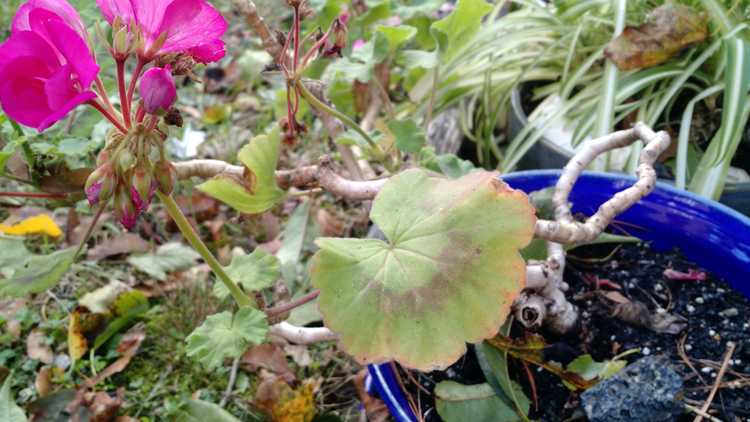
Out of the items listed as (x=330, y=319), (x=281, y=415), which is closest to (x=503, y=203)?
(x=330, y=319)

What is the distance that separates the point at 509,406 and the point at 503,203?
0.34 m

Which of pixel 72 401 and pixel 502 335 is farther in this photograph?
pixel 72 401

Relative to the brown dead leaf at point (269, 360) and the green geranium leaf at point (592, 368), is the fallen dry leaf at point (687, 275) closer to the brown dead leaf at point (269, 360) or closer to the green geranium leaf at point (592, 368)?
the green geranium leaf at point (592, 368)

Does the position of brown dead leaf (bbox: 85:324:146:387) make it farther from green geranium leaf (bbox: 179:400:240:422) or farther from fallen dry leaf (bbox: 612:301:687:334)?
fallen dry leaf (bbox: 612:301:687:334)

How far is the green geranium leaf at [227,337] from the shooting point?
0.81 metres

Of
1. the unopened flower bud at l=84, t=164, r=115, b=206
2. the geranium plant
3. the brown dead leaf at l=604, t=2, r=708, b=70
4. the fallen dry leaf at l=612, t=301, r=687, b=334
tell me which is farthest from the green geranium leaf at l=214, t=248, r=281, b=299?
the brown dead leaf at l=604, t=2, r=708, b=70

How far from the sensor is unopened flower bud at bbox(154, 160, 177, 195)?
0.67m

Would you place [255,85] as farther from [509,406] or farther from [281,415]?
[509,406]

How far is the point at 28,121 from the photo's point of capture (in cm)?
60

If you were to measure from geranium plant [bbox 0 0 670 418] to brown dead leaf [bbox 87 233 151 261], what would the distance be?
629 millimetres

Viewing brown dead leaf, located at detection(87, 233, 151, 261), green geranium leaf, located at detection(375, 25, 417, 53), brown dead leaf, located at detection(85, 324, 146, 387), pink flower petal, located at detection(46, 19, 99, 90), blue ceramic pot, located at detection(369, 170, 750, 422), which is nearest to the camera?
pink flower petal, located at detection(46, 19, 99, 90)

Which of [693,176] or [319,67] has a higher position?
[319,67]

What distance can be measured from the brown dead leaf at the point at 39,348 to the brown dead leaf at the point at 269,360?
1.22 feet

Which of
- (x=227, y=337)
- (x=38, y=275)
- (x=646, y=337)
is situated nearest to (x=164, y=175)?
(x=227, y=337)
